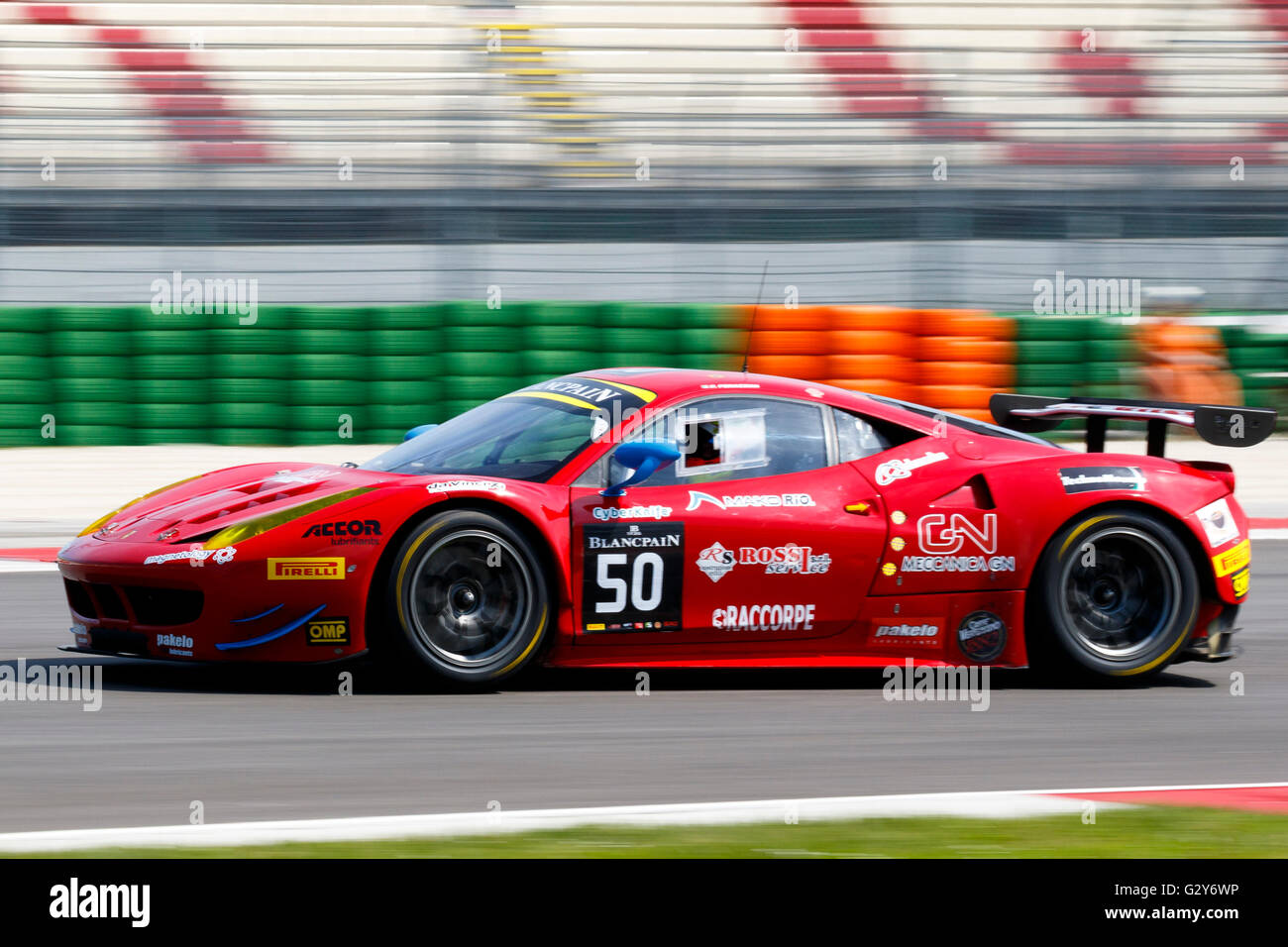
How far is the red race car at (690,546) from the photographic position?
6035 mm

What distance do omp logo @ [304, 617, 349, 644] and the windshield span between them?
77 cm

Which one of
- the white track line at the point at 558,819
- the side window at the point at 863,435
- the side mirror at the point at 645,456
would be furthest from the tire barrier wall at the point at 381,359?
the white track line at the point at 558,819

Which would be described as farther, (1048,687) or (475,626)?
(1048,687)

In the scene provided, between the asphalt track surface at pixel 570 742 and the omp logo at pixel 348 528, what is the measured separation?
0.61 meters

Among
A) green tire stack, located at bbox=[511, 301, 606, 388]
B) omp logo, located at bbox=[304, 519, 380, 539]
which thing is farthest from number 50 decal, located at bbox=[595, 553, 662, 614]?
green tire stack, located at bbox=[511, 301, 606, 388]

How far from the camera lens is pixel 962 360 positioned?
13.9 metres

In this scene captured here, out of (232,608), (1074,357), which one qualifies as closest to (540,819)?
(232,608)

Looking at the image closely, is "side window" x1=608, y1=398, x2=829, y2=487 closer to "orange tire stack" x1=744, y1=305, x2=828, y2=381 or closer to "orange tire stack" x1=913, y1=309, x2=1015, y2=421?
"orange tire stack" x1=744, y1=305, x2=828, y2=381

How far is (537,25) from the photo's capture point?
1912 centimetres

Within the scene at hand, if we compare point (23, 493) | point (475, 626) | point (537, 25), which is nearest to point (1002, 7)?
point (537, 25)

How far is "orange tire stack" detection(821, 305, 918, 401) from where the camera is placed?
1362 cm

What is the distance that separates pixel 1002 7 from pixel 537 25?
19.7 ft

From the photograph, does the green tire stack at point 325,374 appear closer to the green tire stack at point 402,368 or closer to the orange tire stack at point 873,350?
the green tire stack at point 402,368
